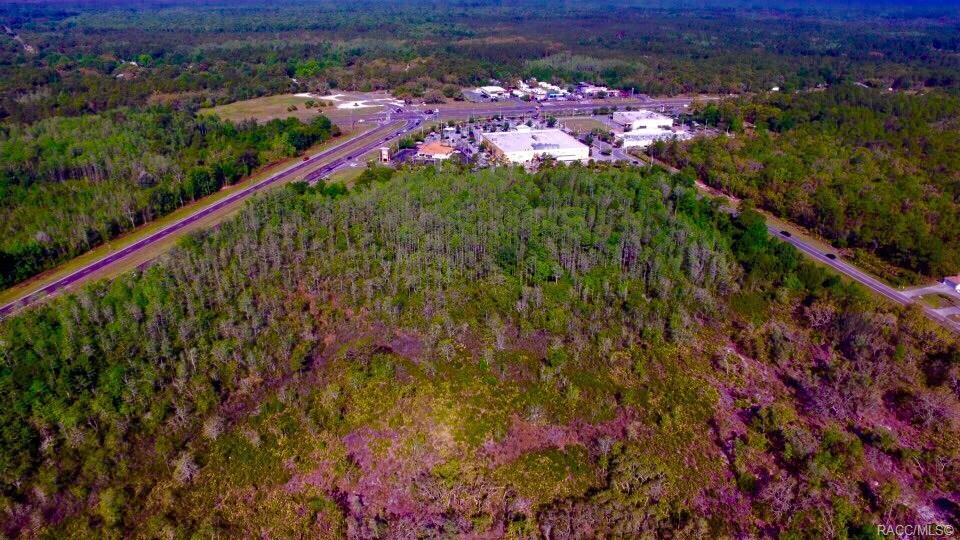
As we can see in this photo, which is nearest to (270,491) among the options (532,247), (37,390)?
(37,390)

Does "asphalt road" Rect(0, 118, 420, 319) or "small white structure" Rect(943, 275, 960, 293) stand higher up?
"asphalt road" Rect(0, 118, 420, 319)

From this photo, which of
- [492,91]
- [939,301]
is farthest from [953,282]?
[492,91]

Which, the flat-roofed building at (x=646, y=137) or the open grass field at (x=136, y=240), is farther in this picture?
the flat-roofed building at (x=646, y=137)

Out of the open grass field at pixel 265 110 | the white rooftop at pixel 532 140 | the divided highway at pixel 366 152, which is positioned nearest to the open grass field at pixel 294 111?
the open grass field at pixel 265 110

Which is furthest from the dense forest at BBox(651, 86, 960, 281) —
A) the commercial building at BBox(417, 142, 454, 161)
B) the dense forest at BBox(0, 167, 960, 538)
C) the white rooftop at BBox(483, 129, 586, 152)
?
the commercial building at BBox(417, 142, 454, 161)

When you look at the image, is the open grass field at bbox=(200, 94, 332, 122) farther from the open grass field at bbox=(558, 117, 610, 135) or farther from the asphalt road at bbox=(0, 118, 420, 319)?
the open grass field at bbox=(558, 117, 610, 135)

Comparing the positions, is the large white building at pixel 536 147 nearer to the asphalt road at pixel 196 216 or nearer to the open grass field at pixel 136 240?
the asphalt road at pixel 196 216

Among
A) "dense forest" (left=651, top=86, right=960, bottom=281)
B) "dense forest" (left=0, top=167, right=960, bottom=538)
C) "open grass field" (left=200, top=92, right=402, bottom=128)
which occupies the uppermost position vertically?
"open grass field" (left=200, top=92, right=402, bottom=128)

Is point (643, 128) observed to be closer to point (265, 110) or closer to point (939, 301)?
point (939, 301)
